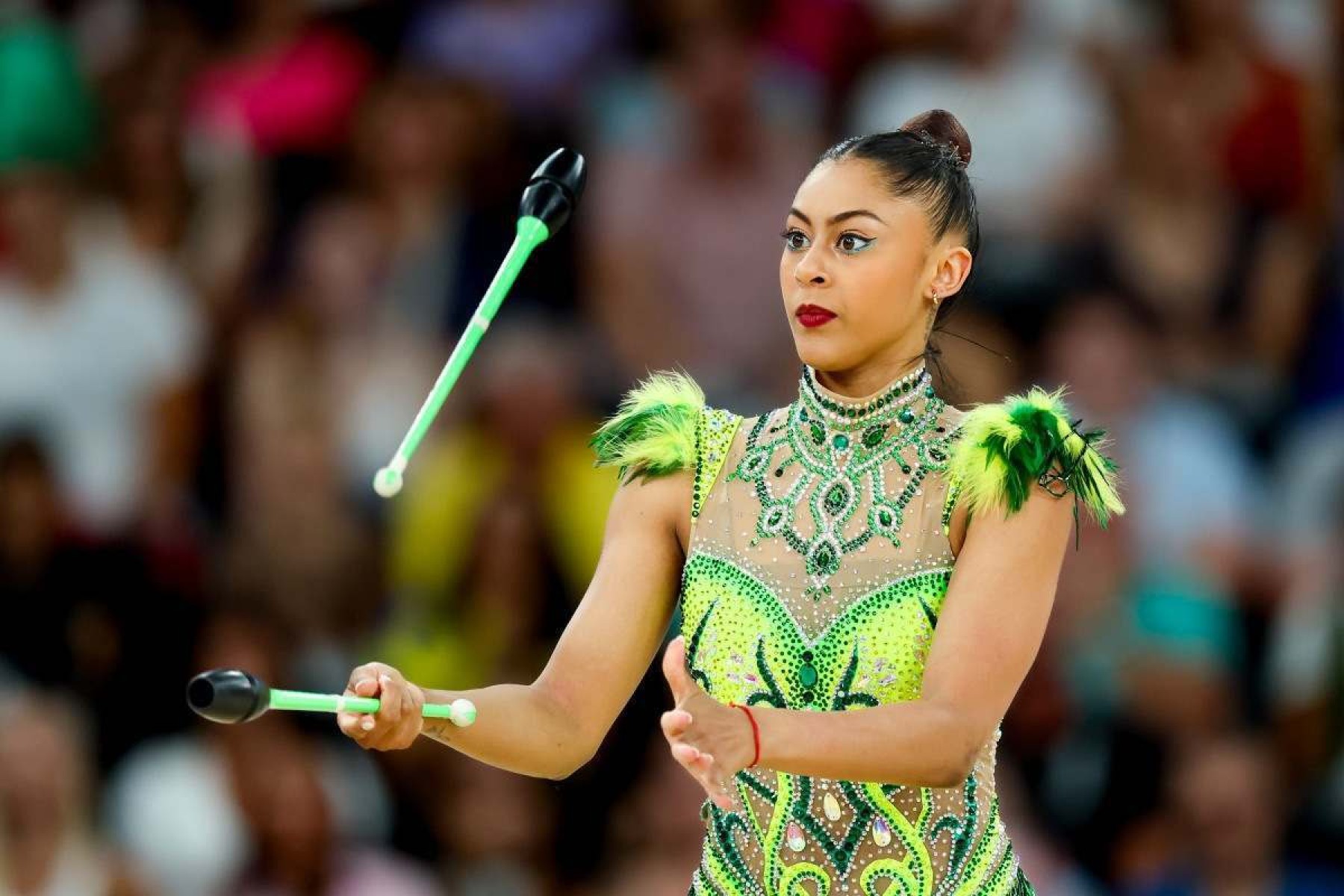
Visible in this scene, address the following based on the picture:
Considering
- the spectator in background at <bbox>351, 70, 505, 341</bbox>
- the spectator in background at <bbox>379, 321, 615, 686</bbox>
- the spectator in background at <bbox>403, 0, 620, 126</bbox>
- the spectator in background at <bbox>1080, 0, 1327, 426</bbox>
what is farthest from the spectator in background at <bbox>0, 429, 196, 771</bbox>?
the spectator in background at <bbox>1080, 0, 1327, 426</bbox>

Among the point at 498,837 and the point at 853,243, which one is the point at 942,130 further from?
the point at 498,837

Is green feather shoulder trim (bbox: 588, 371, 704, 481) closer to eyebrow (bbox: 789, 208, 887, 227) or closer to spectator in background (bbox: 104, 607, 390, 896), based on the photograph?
eyebrow (bbox: 789, 208, 887, 227)

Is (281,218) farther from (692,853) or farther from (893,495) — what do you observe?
(893,495)

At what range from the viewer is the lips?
124 inches

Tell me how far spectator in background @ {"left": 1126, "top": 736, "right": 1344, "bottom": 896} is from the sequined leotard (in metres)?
2.56

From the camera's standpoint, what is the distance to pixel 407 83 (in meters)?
7.23

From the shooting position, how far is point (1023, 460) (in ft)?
10.1

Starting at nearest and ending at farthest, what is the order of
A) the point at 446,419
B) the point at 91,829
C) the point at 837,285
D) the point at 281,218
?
the point at 837,285
the point at 91,829
the point at 446,419
the point at 281,218

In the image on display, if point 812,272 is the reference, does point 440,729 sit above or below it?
below

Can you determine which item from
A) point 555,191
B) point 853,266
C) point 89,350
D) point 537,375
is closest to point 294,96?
point 89,350

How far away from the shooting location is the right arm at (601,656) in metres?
3.09

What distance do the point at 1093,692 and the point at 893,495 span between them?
2.79 meters

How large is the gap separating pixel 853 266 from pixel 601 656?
0.66 m

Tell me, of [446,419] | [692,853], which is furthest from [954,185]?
[446,419]
